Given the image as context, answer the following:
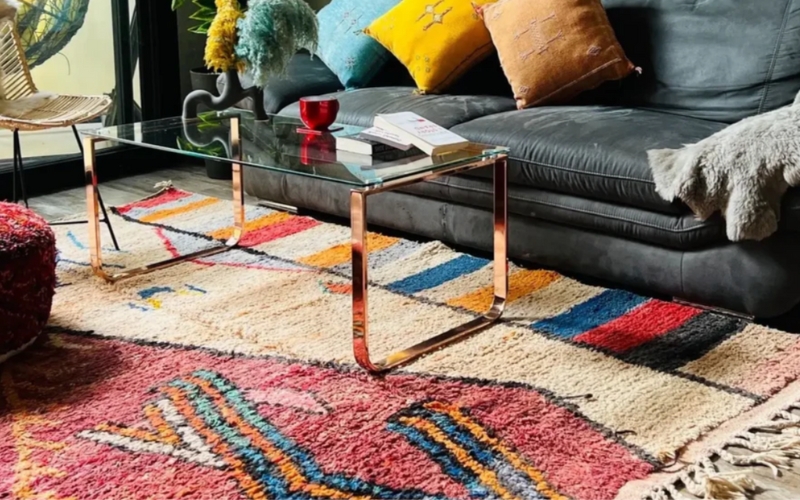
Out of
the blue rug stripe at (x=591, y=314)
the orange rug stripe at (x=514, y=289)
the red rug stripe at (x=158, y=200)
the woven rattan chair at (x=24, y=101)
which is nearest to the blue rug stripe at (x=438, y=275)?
the orange rug stripe at (x=514, y=289)

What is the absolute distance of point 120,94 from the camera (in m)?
4.06

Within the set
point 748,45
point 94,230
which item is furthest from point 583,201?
point 94,230

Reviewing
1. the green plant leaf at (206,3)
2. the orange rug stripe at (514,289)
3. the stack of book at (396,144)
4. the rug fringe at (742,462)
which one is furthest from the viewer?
the green plant leaf at (206,3)

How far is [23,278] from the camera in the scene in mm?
1958

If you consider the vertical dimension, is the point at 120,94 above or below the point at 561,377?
above

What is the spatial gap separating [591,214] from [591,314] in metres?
0.27

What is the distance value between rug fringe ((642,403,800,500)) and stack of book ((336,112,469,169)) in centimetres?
88

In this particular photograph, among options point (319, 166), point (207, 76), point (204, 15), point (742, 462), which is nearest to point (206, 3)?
point (204, 15)

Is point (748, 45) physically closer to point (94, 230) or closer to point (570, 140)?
point (570, 140)

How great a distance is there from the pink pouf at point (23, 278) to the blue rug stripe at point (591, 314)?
1136mm

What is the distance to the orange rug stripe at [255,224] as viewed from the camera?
9.78 feet

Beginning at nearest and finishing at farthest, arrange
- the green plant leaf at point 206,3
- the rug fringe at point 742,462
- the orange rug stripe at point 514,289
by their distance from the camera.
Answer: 1. the rug fringe at point 742,462
2. the orange rug stripe at point 514,289
3. the green plant leaf at point 206,3

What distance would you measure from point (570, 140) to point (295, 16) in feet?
2.69

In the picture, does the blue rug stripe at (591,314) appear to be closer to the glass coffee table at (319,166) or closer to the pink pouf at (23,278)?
the glass coffee table at (319,166)
